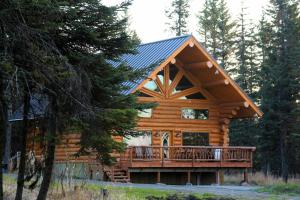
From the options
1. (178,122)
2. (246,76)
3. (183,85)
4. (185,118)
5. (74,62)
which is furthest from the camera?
(246,76)

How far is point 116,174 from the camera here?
21781mm

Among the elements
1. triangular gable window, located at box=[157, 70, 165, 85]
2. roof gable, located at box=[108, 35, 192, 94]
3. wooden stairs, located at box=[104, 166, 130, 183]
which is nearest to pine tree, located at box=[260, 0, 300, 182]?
triangular gable window, located at box=[157, 70, 165, 85]

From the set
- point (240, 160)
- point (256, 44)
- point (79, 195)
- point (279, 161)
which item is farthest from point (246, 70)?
point (79, 195)

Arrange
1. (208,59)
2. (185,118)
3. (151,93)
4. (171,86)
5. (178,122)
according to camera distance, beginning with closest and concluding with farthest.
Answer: (208,59), (151,93), (171,86), (178,122), (185,118)

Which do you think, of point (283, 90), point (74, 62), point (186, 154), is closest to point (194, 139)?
point (186, 154)

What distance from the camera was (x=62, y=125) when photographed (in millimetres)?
8477

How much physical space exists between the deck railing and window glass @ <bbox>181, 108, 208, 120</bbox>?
2110mm

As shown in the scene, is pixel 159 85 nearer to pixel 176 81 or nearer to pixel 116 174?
pixel 176 81

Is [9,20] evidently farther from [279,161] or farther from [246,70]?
[246,70]

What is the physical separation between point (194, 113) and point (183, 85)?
1.52 metres

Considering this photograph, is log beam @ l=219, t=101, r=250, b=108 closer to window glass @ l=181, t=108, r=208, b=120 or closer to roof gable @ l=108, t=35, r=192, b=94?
window glass @ l=181, t=108, r=208, b=120

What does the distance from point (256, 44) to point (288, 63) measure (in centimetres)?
1227

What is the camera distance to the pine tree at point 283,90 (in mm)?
35219

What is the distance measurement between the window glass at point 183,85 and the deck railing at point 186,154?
123 inches
